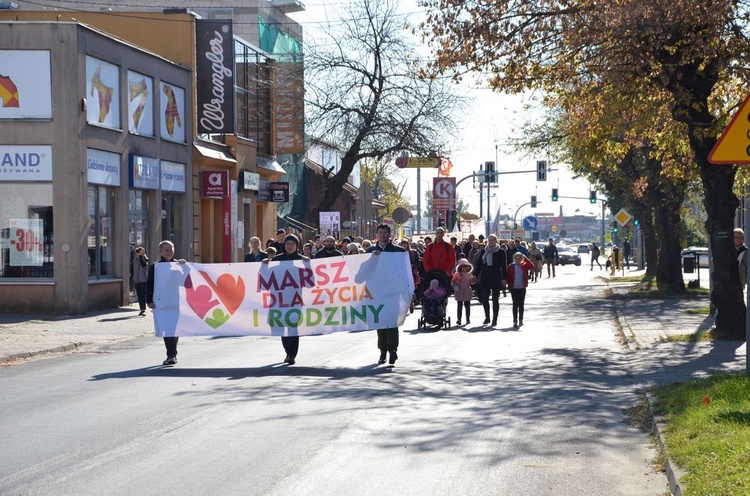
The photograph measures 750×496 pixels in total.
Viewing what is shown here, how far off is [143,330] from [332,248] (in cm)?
617

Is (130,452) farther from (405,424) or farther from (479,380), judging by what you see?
(479,380)

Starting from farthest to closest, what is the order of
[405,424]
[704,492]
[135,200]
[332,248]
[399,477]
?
[135,200] < [332,248] < [405,424] < [399,477] < [704,492]

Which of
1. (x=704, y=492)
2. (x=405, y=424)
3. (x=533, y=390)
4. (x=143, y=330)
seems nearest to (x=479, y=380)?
(x=533, y=390)

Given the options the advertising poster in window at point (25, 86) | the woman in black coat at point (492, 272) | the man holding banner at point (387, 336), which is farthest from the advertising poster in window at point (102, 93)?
the man holding banner at point (387, 336)

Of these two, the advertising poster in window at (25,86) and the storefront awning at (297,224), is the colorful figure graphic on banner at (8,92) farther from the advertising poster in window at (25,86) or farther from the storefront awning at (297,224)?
the storefront awning at (297,224)

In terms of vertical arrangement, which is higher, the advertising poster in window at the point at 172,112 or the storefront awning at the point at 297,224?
the advertising poster in window at the point at 172,112

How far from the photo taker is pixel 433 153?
43.2 meters

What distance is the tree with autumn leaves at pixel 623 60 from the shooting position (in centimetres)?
1764

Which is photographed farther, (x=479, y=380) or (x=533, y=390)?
(x=479, y=380)

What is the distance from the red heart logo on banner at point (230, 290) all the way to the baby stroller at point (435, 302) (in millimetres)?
6043

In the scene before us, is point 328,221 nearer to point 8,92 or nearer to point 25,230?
point 25,230

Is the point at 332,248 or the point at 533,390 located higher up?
the point at 332,248

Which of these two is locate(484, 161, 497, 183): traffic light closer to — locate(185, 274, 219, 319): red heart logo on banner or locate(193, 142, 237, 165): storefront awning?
locate(193, 142, 237, 165): storefront awning

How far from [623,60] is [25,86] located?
15001 mm
